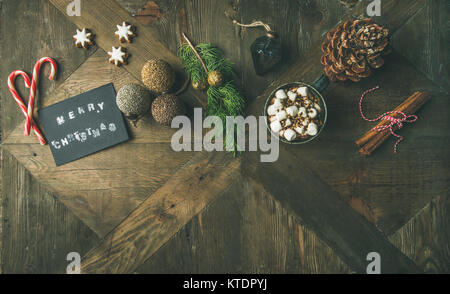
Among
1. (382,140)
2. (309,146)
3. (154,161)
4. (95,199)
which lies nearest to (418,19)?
(382,140)

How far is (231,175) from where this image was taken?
112 cm

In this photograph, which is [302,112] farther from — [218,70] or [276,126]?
[218,70]

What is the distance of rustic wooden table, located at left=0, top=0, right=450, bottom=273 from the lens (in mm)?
1109

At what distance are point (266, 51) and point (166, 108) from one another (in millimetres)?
423

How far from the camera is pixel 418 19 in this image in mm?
1105

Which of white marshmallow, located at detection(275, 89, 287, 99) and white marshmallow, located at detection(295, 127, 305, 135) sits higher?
white marshmallow, located at detection(275, 89, 287, 99)

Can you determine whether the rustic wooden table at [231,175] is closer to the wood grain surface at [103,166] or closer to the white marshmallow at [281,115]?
the wood grain surface at [103,166]

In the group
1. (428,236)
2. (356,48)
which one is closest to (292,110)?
Result: (356,48)

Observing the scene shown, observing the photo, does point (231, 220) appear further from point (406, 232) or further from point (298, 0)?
point (298, 0)

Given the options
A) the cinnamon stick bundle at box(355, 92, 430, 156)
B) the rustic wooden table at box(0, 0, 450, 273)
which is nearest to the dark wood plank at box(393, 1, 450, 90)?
the rustic wooden table at box(0, 0, 450, 273)

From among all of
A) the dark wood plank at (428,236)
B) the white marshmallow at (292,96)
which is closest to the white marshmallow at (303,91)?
the white marshmallow at (292,96)

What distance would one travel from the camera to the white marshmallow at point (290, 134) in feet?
3.28

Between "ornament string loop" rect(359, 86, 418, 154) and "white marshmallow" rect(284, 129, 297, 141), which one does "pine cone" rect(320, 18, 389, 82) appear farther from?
"white marshmallow" rect(284, 129, 297, 141)

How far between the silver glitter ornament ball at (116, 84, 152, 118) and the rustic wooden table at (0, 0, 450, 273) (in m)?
0.10
